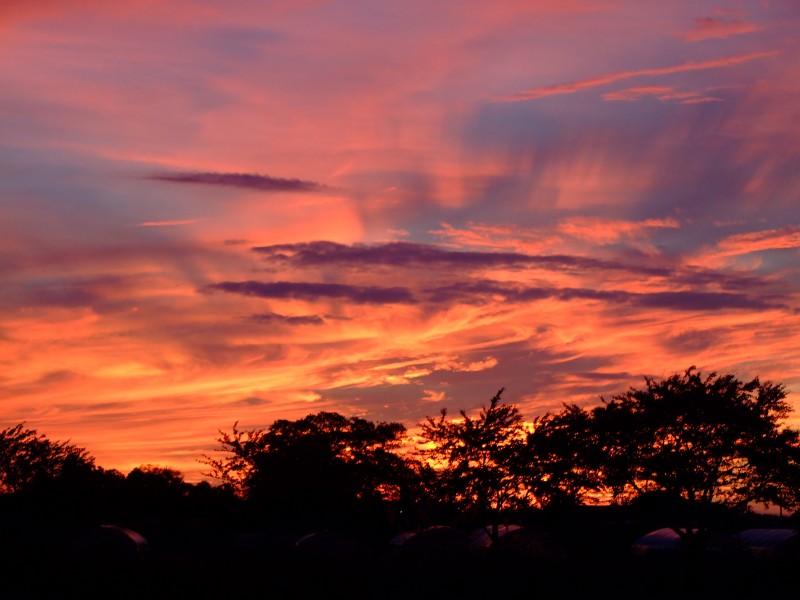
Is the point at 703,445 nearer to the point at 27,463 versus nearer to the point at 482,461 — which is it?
the point at 482,461

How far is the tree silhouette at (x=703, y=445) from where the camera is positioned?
55.0m

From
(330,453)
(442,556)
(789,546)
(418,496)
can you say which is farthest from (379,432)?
(789,546)

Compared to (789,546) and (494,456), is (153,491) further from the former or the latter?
(789,546)

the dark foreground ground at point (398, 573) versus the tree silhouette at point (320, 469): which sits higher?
the tree silhouette at point (320, 469)

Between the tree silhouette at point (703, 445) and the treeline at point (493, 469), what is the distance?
7 centimetres

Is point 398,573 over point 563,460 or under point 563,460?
under

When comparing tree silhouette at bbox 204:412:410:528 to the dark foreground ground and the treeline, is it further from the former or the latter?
the dark foreground ground

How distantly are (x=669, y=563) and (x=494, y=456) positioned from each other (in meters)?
13.4

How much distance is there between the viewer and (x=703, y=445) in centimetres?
5538

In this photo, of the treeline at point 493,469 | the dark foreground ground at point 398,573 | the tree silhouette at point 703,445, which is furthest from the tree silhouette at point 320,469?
the tree silhouette at point 703,445

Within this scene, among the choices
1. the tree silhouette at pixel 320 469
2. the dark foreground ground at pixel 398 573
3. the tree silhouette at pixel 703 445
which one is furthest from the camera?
the tree silhouette at pixel 320 469

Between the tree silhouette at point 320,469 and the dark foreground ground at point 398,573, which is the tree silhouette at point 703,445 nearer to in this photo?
the dark foreground ground at point 398,573

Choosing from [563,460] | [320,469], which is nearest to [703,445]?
[563,460]

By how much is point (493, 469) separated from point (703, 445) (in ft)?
52.1
